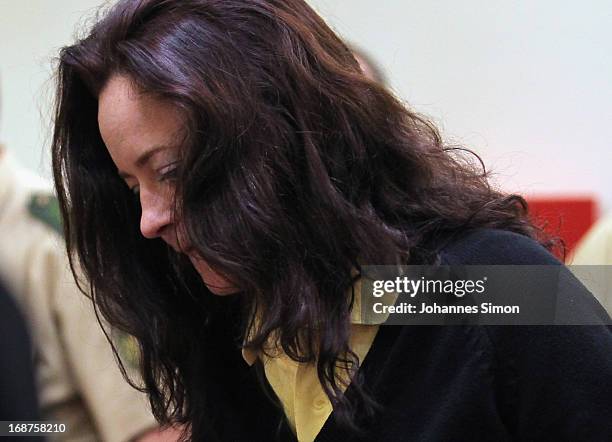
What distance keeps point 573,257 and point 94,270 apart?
91 cm

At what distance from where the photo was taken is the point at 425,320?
2.65 ft

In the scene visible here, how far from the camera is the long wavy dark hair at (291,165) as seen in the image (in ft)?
2.60

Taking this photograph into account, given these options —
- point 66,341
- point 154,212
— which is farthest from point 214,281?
point 66,341

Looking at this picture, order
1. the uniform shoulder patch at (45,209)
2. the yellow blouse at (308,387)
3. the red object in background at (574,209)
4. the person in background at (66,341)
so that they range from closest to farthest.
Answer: the yellow blouse at (308,387) → the person in background at (66,341) → the uniform shoulder patch at (45,209) → the red object in background at (574,209)

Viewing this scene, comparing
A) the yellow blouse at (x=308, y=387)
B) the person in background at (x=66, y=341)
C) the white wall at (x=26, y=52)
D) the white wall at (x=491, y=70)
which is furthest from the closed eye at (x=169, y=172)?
the white wall at (x=26, y=52)

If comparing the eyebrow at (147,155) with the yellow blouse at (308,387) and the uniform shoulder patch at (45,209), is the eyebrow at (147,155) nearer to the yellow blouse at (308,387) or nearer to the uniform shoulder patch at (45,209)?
the yellow blouse at (308,387)

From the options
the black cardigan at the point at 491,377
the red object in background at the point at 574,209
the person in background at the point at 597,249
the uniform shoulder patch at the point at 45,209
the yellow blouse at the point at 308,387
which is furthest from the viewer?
the red object in background at the point at 574,209

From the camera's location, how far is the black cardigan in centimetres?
73

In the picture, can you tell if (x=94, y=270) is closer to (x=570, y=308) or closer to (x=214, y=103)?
(x=214, y=103)

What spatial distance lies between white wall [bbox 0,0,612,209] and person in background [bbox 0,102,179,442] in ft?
2.03

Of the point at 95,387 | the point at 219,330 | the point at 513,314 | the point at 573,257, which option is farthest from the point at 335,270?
the point at 573,257

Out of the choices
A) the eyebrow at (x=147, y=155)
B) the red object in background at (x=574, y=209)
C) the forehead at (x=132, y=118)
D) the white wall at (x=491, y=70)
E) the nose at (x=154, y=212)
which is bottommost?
the red object in background at (x=574, y=209)

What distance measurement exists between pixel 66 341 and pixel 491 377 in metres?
0.64

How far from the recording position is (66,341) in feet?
3.91
